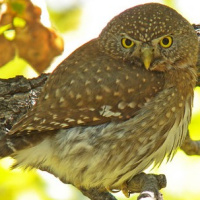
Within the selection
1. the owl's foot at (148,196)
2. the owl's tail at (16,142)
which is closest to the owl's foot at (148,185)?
the owl's foot at (148,196)

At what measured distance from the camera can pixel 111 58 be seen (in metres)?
5.34

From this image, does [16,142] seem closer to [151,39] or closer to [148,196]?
[148,196]

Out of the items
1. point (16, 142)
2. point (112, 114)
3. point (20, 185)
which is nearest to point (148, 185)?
point (112, 114)

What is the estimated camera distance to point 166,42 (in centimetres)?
530

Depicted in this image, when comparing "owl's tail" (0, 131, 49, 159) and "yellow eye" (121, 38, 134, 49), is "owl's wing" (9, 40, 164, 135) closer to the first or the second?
"owl's tail" (0, 131, 49, 159)

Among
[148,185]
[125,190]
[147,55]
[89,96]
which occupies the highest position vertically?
[147,55]

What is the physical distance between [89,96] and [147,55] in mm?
597

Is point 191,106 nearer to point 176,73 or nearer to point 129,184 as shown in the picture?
point 176,73

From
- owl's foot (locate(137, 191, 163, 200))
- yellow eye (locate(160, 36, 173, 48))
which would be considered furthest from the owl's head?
owl's foot (locate(137, 191, 163, 200))

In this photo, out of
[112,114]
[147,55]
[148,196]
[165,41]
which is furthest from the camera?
[165,41]

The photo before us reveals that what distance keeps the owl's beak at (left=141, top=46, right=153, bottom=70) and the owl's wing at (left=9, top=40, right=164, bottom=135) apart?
0.09m

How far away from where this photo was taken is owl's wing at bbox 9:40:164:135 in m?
4.85

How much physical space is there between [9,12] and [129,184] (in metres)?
1.64

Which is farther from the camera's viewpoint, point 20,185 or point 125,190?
point 20,185
